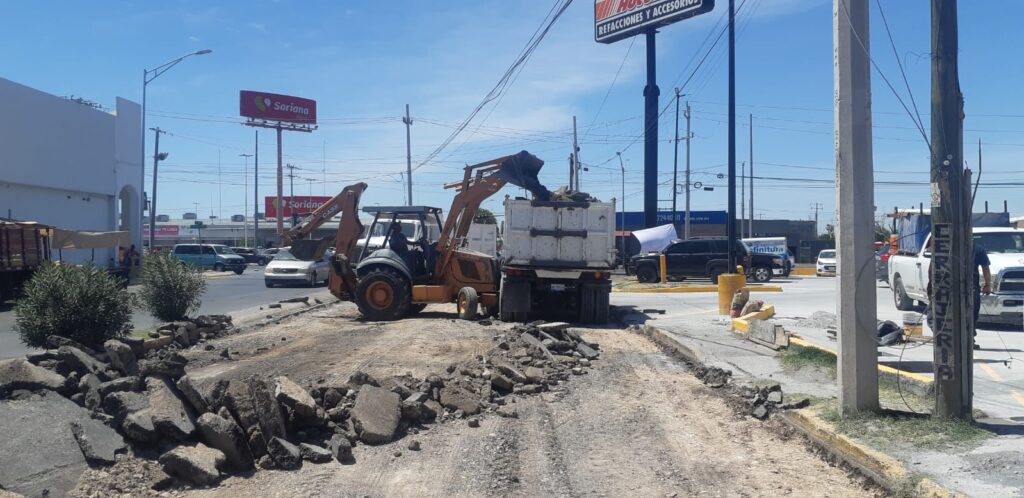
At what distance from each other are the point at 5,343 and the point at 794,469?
1314 cm

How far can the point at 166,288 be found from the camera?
14.8m

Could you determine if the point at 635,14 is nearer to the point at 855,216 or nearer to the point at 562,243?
the point at 562,243

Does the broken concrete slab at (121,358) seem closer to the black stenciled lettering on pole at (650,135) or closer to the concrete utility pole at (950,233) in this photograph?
the concrete utility pole at (950,233)

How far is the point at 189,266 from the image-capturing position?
15.3m

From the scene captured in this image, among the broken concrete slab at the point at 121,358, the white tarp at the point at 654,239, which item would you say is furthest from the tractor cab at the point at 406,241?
the white tarp at the point at 654,239

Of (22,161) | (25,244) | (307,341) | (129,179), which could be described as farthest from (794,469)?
(129,179)

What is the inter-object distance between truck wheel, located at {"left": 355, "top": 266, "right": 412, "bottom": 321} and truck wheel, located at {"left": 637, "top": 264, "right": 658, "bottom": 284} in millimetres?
18628

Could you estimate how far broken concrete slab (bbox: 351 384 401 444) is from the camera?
7.27 m

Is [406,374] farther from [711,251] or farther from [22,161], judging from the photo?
[22,161]

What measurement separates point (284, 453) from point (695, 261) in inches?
1160

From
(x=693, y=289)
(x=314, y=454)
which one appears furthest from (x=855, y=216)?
(x=693, y=289)

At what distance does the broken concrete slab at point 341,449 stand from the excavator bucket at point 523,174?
440 inches

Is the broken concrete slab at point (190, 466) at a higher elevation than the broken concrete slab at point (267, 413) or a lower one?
lower

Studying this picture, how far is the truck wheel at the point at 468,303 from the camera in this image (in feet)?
56.7
